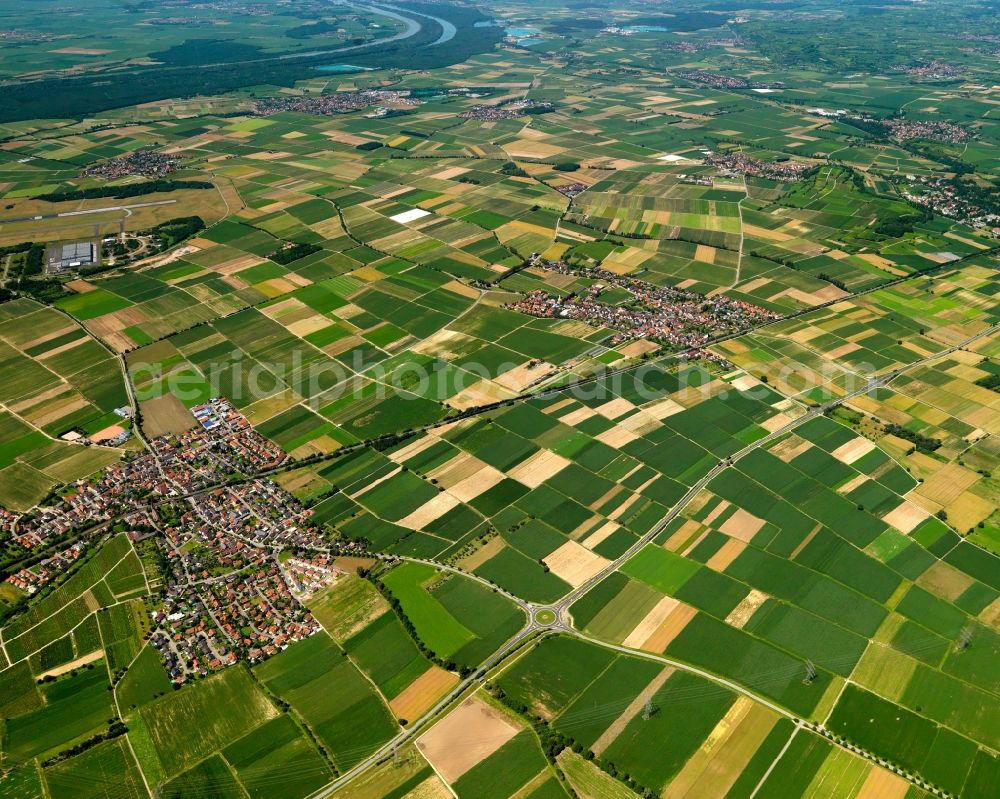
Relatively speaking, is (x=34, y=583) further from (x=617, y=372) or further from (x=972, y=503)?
(x=972, y=503)

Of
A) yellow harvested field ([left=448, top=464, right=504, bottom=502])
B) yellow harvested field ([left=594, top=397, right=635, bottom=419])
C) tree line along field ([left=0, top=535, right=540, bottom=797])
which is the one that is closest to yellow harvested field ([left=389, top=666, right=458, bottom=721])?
tree line along field ([left=0, top=535, right=540, bottom=797])

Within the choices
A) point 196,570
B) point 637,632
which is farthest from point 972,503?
point 196,570

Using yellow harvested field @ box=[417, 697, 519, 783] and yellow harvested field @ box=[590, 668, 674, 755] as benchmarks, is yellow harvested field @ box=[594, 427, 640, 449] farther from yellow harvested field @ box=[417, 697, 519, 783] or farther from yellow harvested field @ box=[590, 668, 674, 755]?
yellow harvested field @ box=[417, 697, 519, 783]

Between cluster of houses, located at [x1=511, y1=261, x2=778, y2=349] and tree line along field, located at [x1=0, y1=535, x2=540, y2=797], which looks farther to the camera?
cluster of houses, located at [x1=511, y1=261, x2=778, y2=349]

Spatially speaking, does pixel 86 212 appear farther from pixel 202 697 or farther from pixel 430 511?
pixel 202 697

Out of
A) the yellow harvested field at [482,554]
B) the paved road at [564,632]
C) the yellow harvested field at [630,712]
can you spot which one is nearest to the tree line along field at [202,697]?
the paved road at [564,632]

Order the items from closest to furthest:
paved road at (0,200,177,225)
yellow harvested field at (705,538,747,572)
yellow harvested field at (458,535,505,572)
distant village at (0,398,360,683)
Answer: distant village at (0,398,360,683) → yellow harvested field at (458,535,505,572) → yellow harvested field at (705,538,747,572) → paved road at (0,200,177,225)

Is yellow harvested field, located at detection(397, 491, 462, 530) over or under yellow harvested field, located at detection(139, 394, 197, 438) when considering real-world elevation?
over
